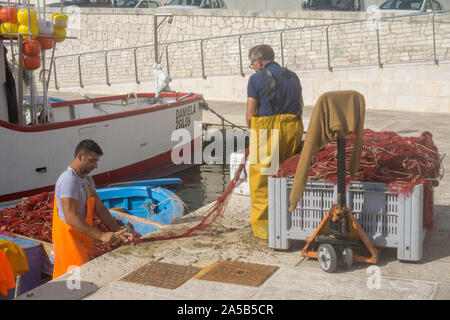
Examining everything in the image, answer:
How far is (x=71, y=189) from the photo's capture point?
5.58 meters

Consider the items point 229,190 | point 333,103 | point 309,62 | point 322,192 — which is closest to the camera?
point 333,103

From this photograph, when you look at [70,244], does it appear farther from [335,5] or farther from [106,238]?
[335,5]

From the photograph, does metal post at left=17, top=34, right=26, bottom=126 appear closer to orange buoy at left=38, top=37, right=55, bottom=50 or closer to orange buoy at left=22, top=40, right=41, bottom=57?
orange buoy at left=22, top=40, right=41, bottom=57

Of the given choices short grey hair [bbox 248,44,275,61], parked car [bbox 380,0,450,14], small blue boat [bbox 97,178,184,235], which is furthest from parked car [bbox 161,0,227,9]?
short grey hair [bbox 248,44,275,61]

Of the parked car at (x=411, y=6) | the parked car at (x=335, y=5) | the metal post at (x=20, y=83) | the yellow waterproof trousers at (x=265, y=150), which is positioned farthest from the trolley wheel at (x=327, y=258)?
the parked car at (x=335, y=5)

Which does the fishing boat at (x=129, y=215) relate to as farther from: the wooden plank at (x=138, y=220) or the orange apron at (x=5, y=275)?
the orange apron at (x=5, y=275)

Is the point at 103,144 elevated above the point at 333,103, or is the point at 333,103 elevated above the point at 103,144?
the point at 333,103

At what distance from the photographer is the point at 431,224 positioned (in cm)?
661

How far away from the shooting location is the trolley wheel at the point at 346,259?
227 inches

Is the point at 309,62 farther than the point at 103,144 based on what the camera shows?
Yes

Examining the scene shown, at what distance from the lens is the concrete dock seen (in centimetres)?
530

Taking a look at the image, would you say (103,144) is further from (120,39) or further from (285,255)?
(120,39)
